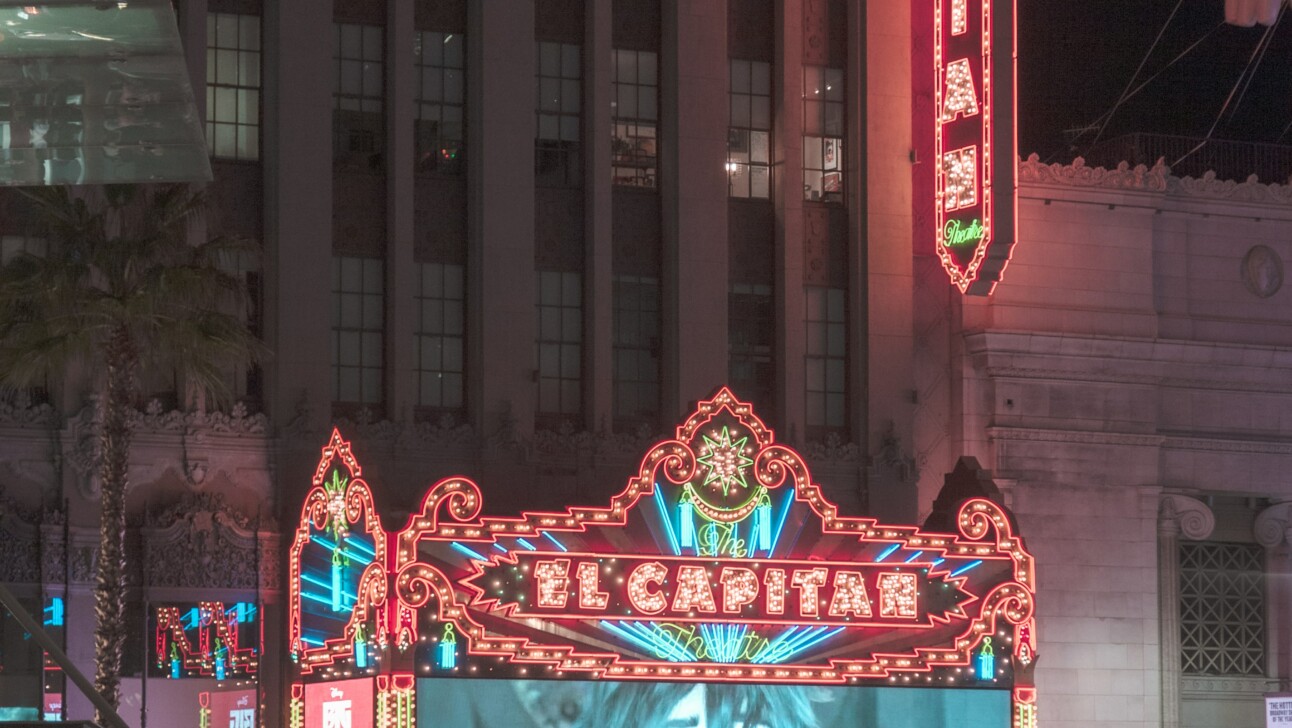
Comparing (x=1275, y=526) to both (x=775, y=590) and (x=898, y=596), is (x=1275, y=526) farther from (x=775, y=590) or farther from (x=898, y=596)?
(x=775, y=590)

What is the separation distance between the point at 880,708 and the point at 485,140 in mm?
11122

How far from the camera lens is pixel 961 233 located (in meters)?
31.4

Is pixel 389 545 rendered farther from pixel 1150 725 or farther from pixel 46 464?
pixel 1150 725

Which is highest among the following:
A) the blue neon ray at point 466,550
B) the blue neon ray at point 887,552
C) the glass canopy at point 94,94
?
the glass canopy at point 94,94

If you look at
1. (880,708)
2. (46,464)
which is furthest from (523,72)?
(880,708)

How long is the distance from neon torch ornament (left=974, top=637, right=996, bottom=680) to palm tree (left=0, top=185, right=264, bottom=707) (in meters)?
10.9

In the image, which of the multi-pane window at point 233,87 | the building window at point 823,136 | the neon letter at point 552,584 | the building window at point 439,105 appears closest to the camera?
the neon letter at point 552,584

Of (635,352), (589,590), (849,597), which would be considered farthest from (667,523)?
(635,352)

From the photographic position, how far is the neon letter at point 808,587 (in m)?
26.8

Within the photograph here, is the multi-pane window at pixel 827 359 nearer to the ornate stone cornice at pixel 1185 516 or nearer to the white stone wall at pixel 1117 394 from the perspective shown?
the white stone wall at pixel 1117 394

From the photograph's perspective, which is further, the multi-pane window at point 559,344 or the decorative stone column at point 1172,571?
the decorative stone column at point 1172,571

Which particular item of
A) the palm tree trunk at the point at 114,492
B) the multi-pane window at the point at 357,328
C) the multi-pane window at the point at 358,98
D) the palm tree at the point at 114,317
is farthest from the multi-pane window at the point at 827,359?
the palm tree trunk at the point at 114,492

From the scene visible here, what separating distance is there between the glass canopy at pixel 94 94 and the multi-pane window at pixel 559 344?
88.3 ft

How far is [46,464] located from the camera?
29359 millimetres
